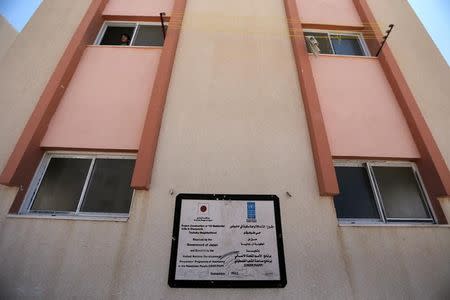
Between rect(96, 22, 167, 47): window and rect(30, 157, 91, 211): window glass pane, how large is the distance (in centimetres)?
328

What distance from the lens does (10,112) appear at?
4734 millimetres

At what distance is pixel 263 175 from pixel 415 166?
2958 millimetres

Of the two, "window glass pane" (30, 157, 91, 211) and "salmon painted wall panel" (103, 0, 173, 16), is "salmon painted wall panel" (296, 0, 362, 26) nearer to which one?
"salmon painted wall panel" (103, 0, 173, 16)

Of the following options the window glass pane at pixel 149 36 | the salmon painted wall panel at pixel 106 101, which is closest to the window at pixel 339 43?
the window glass pane at pixel 149 36

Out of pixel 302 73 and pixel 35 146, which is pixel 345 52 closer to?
pixel 302 73

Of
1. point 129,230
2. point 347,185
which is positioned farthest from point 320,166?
point 129,230

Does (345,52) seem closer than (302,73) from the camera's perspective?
No

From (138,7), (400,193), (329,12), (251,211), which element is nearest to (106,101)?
(138,7)

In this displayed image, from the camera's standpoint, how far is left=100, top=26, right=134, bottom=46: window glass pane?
6093 millimetres

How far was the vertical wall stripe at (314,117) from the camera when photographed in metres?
3.94

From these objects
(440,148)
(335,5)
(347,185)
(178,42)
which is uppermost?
(335,5)

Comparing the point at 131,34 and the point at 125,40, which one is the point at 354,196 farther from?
the point at 131,34

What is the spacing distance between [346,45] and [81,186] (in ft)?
22.6

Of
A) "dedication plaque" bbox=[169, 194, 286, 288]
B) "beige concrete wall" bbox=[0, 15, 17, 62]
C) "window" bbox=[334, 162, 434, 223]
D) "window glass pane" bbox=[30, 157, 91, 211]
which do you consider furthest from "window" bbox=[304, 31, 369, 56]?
"beige concrete wall" bbox=[0, 15, 17, 62]
